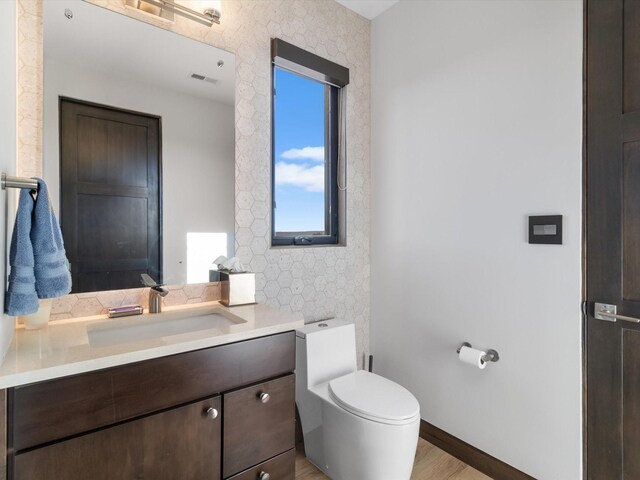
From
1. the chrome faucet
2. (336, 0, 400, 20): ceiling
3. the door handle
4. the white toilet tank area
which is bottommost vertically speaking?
the white toilet tank area

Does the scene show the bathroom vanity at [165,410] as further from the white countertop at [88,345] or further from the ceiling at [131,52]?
the ceiling at [131,52]

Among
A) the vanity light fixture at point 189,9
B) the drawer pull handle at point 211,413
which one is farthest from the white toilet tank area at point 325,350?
the vanity light fixture at point 189,9

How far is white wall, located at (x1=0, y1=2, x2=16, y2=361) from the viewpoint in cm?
91

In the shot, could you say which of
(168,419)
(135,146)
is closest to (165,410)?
(168,419)

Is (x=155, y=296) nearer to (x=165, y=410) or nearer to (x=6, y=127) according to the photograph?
(x=165, y=410)

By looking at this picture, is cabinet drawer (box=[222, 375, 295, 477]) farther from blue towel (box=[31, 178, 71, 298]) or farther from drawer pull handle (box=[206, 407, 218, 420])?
blue towel (box=[31, 178, 71, 298])

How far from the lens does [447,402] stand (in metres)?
1.96

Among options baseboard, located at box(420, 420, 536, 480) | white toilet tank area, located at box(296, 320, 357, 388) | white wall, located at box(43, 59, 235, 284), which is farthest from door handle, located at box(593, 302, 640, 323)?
white wall, located at box(43, 59, 235, 284)

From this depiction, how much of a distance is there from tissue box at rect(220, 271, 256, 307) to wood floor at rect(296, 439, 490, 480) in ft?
3.10

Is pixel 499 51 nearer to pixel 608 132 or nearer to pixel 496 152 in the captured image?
pixel 496 152

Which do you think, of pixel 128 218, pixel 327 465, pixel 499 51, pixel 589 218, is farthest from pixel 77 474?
pixel 499 51

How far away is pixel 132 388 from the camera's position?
987mm

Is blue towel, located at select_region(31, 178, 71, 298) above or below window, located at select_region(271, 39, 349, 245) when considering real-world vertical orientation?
below

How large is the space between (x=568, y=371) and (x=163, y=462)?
159cm
